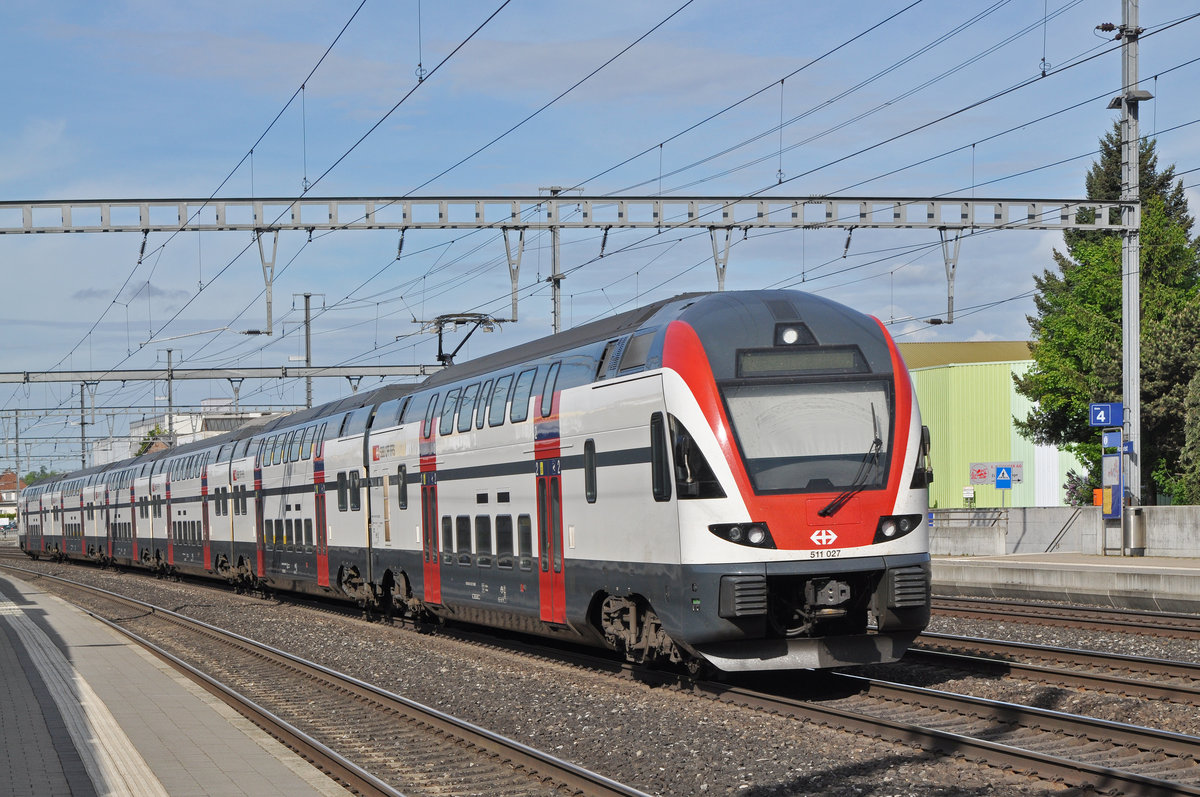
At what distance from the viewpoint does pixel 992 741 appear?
10.4 metres

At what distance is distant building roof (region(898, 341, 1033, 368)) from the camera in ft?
261

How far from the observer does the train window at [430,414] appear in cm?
2053

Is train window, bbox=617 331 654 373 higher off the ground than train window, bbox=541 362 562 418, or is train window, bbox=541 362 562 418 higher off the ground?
train window, bbox=617 331 654 373

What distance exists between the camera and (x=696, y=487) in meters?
12.6

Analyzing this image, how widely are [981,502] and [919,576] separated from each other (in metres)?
57.9

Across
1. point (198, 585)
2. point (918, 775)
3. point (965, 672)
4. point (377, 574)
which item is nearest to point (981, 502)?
point (198, 585)

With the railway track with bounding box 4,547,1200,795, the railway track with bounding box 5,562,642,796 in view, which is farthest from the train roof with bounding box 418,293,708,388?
the railway track with bounding box 5,562,642,796

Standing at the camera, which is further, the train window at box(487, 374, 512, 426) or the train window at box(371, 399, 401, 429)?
the train window at box(371, 399, 401, 429)

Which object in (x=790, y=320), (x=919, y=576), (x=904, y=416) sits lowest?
(x=919, y=576)

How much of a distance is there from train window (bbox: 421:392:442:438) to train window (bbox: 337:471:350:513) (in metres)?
4.69

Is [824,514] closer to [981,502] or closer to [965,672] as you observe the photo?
[965,672]

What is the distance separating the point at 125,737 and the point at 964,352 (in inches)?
2877

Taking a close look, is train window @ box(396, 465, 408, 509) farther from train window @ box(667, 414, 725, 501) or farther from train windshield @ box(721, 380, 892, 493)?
train windshield @ box(721, 380, 892, 493)

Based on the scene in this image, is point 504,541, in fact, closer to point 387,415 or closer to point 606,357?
point 606,357
